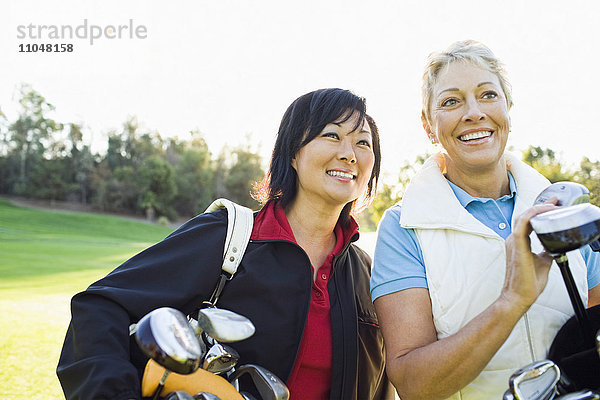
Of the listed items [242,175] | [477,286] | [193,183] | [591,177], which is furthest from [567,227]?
[193,183]

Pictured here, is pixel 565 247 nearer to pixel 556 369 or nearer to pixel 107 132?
pixel 556 369

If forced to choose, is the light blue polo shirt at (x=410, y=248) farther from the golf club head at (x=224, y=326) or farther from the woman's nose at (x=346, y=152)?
the golf club head at (x=224, y=326)

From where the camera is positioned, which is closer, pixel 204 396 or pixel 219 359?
pixel 204 396

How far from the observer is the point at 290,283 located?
2436 mm

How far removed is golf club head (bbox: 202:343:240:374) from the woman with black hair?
241 millimetres

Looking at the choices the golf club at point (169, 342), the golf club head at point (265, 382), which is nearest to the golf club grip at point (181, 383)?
the golf club head at point (265, 382)

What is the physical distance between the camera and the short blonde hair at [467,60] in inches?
86.2

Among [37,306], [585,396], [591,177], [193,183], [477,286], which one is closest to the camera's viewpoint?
[585,396]

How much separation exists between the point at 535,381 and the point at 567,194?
591mm

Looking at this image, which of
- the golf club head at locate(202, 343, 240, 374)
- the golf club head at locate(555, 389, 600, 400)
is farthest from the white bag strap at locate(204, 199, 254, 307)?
the golf club head at locate(555, 389, 600, 400)

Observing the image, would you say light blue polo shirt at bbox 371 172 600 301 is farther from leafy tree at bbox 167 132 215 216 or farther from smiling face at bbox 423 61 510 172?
leafy tree at bbox 167 132 215 216

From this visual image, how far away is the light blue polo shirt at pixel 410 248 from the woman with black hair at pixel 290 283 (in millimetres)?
442

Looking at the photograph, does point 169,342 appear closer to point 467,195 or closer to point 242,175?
point 467,195

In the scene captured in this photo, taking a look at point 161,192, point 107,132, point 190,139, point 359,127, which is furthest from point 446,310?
point 190,139
